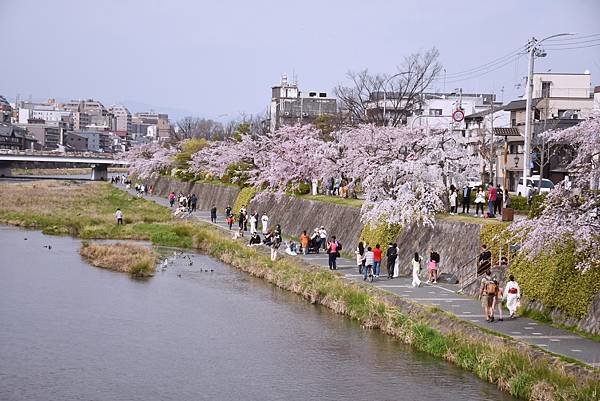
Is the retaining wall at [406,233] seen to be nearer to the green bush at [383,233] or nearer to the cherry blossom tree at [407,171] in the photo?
the green bush at [383,233]

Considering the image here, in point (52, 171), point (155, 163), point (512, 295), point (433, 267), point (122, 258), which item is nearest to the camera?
point (512, 295)

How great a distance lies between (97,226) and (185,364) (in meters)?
27.9

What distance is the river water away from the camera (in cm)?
1537

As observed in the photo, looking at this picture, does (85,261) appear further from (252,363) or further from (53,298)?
(252,363)

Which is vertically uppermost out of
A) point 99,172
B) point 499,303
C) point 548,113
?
point 548,113

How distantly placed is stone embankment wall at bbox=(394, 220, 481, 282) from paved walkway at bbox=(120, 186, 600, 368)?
32.0 inches

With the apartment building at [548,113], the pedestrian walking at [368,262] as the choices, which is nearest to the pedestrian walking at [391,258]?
the pedestrian walking at [368,262]

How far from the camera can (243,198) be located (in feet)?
164

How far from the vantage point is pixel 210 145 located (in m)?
72.0

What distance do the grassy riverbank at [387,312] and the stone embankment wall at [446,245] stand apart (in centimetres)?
284

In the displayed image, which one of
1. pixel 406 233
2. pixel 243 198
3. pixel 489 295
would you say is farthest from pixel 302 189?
pixel 489 295

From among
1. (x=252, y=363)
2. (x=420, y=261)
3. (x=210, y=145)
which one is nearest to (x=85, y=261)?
(x=420, y=261)

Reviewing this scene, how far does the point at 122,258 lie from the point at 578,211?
66.0ft

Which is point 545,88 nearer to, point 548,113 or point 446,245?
point 548,113
